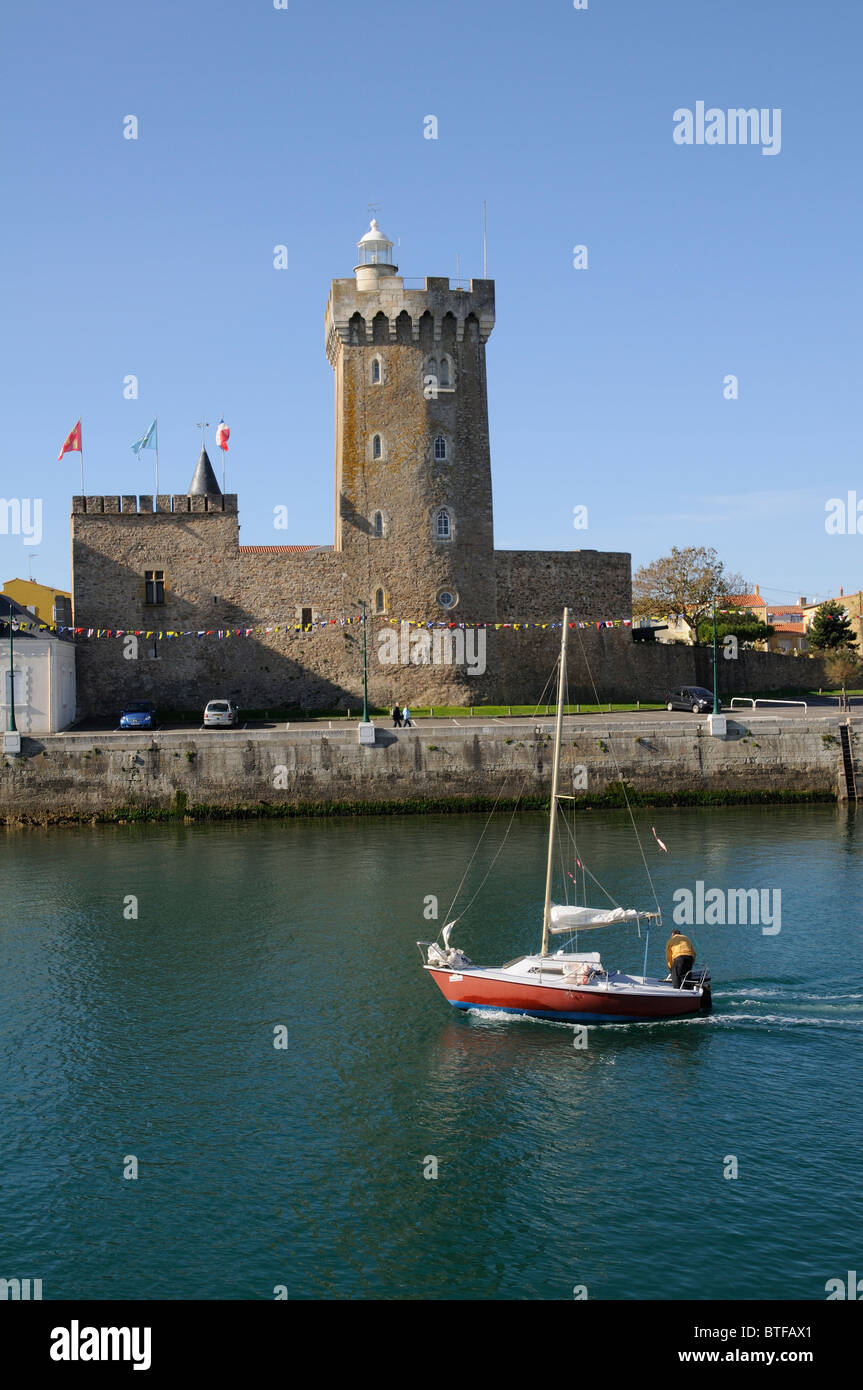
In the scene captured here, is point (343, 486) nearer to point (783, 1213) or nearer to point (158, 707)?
point (158, 707)

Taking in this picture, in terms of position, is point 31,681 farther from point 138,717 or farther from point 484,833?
point 484,833

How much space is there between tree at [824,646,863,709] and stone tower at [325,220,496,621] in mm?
20424

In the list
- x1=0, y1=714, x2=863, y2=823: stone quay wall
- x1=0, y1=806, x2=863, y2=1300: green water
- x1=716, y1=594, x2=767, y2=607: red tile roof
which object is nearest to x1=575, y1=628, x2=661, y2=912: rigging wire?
x1=0, y1=714, x2=863, y2=823: stone quay wall

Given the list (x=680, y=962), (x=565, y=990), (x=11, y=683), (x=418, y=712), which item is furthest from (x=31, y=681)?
(x=680, y=962)

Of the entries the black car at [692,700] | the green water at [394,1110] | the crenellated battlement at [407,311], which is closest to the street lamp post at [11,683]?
the green water at [394,1110]

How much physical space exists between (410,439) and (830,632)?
34736 mm

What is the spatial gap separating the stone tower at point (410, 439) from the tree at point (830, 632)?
31327 millimetres

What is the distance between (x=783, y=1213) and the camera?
1611 cm

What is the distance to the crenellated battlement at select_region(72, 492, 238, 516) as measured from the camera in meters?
55.3

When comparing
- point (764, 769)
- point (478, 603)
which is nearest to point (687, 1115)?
point (764, 769)

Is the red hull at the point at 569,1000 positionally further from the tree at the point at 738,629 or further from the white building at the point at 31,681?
the tree at the point at 738,629

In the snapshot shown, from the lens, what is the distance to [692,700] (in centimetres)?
5425

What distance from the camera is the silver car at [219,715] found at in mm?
49250
